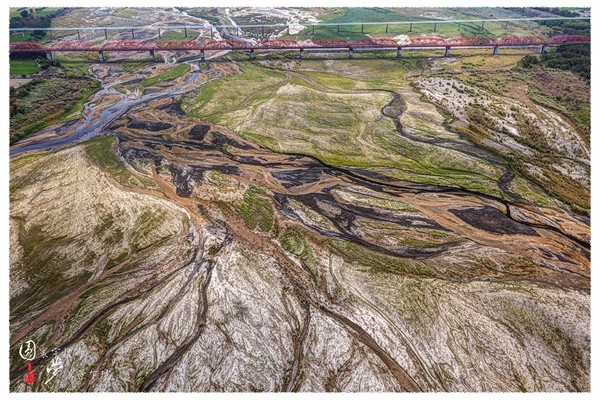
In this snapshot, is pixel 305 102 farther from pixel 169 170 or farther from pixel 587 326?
pixel 587 326

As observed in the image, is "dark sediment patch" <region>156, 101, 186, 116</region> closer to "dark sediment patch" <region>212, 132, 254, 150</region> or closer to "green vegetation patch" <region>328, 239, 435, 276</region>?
"dark sediment patch" <region>212, 132, 254, 150</region>

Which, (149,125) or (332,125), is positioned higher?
(332,125)

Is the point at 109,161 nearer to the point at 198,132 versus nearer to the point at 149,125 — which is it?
the point at 149,125

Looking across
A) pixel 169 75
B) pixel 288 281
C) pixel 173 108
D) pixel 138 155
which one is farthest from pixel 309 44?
pixel 288 281

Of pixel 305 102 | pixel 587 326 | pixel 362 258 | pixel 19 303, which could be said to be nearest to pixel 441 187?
pixel 362 258

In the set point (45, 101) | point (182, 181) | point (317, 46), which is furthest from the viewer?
point (317, 46)

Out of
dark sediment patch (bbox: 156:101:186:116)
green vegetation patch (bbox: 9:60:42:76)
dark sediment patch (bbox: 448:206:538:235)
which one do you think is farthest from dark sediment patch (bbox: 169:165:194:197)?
green vegetation patch (bbox: 9:60:42:76)
